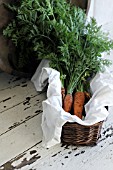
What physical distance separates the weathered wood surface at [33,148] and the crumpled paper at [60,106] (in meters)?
0.05

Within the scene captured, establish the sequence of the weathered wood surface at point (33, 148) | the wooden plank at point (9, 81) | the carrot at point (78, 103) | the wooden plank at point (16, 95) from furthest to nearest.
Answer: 1. the wooden plank at point (9, 81)
2. the wooden plank at point (16, 95)
3. the carrot at point (78, 103)
4. the weathered wood surface at point (33, 148)

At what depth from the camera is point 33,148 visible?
1104 millimetres

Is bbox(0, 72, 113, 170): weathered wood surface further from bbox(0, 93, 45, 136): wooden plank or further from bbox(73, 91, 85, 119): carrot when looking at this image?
bbox(73, 91, 85, 119): carrot

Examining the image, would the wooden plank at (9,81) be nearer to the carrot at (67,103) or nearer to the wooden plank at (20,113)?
the wooden plank at (20,113)

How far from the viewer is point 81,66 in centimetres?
122

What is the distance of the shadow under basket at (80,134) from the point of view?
3.41 feet

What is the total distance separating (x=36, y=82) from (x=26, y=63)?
10 cm

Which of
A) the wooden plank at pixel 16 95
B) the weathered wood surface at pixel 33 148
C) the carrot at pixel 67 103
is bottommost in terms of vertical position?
the weathered wood surface at pixel 33 148

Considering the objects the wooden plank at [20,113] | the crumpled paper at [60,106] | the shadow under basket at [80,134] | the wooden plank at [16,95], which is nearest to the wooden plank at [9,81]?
the wooden plank at [16,95]

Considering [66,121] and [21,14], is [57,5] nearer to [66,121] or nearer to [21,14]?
[21,14]

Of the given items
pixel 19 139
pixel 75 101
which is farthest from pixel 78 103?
pixel 19 139

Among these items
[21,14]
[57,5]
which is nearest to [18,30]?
[21,14]

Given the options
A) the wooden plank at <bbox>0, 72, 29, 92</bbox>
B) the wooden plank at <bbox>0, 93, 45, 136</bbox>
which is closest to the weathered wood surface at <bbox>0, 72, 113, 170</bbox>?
the wooden plank at <bbox>0, 93, 45, 136</bbox>

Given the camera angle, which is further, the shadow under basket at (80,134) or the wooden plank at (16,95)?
the wooden plank at (16,95)
